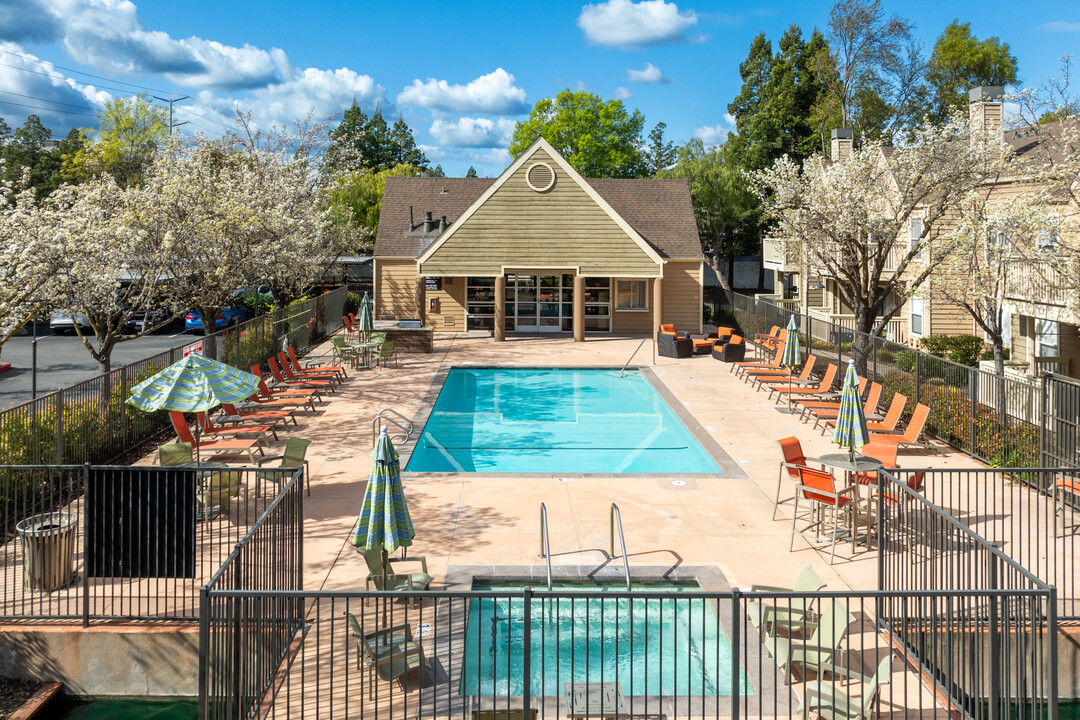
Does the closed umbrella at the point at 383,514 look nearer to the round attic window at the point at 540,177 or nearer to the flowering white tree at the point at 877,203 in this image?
the flowering white tree at the point at 877,203

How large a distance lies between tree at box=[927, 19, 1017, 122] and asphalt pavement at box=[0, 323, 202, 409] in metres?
43.9

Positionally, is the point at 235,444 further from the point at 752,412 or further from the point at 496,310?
the point at 496,310

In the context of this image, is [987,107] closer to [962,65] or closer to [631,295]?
[631,295]

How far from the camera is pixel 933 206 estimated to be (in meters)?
21.2

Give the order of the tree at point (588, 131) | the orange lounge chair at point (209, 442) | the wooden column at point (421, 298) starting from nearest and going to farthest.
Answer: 1. the orange lounge chair at point (209, 442)
2. the wooden column at point (421, 298)
3. the tree at point (588, 131)

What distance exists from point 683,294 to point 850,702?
92.5ft

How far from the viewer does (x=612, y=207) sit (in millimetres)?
34688

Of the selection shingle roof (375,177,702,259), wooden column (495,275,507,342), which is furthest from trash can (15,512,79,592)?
shingle roof (375,177,702,259)

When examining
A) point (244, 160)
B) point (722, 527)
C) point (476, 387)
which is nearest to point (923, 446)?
point (722, 527)

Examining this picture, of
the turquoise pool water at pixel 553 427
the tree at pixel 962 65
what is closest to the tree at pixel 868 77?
the tree at pixel 962 65

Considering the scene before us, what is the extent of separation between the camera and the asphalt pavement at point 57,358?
80.6ft

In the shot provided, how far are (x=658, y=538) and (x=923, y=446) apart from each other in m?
7.67

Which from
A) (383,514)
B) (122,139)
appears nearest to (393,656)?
(383,514)

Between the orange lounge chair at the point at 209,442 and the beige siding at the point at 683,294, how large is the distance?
22.2 meters
